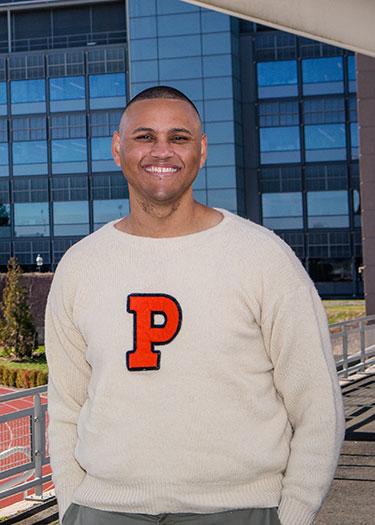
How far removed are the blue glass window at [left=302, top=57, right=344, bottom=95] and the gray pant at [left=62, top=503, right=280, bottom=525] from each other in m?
64.4

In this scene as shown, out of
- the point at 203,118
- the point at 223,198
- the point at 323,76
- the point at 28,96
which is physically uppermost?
the point at 323,76

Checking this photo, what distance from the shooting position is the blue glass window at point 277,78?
65.9 m

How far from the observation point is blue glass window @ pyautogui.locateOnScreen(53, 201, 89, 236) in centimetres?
6762

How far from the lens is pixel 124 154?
303 cm

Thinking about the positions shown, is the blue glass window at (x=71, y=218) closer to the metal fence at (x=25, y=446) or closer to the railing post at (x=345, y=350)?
the railing post at (x=345, y=350)

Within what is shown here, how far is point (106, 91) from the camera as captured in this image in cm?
6738

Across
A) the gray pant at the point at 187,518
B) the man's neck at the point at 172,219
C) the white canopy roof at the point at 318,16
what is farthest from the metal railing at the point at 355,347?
the gray pant at the point at 187,518

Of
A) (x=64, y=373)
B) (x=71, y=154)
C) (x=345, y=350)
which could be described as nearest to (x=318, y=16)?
(x=64, y=373)

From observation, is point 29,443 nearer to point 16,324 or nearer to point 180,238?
point 180,238

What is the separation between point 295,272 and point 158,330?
441 mm

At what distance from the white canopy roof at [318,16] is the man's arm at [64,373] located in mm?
6835

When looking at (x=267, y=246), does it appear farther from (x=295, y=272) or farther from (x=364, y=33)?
(x=364, y=33)

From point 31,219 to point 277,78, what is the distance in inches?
785

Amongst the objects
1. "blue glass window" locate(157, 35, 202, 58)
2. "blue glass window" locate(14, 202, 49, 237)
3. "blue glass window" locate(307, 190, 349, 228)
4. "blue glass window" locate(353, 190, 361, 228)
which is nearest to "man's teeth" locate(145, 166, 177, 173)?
"blue glass window" locate(157, 35, 202, 58)
